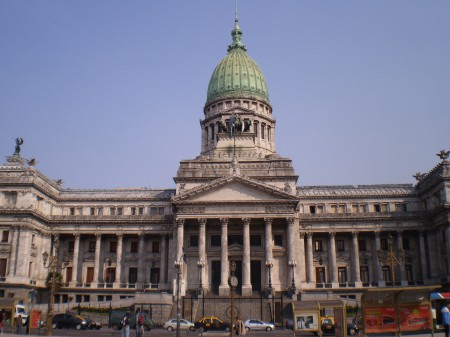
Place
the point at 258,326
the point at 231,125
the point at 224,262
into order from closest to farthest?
the point at 258,326 → the point at 224,262 → the point at 231,125

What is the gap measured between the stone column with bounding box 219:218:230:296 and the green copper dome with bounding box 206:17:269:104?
36.8 metres

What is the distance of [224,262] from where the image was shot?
226 ft

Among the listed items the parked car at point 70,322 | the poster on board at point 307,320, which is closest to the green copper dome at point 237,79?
the parked car at point 70,322

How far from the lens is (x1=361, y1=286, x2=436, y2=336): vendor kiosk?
2986cm

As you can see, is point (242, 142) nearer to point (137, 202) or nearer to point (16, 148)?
point (137, 202)

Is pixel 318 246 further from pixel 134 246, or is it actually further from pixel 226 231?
pixel 134 246

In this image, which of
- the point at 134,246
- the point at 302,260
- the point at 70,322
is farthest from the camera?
the point at 134,246

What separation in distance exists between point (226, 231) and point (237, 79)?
1621 inches

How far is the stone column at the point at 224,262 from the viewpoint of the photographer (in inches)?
2625

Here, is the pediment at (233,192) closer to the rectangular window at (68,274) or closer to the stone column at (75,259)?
the stone column at (75,259)

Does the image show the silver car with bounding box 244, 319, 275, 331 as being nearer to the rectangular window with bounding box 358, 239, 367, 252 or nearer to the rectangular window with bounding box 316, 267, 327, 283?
the rectangular window with bounding box 316, 267, 327, 283

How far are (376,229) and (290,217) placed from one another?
16801mm

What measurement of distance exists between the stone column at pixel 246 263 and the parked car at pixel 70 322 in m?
22.8

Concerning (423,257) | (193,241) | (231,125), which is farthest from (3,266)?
(423,257)
